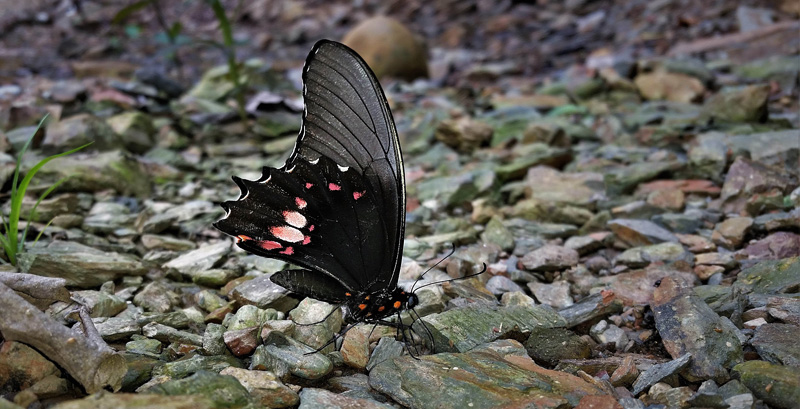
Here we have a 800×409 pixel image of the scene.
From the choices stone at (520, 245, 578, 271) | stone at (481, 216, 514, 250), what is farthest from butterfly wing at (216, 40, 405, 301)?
stone at (481, 216, 514, 250)

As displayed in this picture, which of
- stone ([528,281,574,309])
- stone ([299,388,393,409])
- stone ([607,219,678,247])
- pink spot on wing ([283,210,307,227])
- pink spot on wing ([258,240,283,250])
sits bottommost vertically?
stone ([607,219,678,247])

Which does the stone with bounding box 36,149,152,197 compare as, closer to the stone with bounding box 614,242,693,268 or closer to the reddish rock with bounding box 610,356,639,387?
the stone with bounding box 614,242,693,268

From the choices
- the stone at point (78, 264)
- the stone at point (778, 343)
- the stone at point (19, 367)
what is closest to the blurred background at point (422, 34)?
the stone at point (78, 264)

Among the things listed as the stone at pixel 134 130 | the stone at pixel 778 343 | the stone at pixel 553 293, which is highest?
the stone at pixel 134 130

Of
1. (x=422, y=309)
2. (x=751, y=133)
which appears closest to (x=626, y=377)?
(x=422, y=309)

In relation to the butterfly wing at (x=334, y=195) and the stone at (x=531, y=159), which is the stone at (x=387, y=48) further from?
the butterfly wing at (x=334, y=195)

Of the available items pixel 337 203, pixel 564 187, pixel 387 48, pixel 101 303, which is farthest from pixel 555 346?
pixel 387 48

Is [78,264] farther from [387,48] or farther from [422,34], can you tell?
[422,34]
